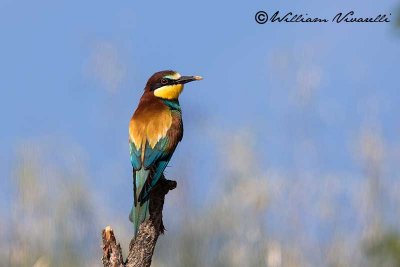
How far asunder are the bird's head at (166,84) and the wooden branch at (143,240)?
491 millimetres

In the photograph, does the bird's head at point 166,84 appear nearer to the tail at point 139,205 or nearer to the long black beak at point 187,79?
the long black beak at point 187,79

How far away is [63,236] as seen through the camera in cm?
470

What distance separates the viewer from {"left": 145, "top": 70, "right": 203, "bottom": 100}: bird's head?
13.7 feet

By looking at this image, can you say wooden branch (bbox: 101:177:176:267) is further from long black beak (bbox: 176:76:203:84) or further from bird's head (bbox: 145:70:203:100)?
long black beak (bbox: 176:76:203:84)

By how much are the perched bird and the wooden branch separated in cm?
4

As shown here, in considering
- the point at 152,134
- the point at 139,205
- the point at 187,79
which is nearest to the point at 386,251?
the point at 187,79

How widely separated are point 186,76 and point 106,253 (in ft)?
4.01

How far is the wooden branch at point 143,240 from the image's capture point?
3.31 m

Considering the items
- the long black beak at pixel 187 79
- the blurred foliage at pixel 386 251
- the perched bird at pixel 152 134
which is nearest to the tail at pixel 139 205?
the perched bird at pixel 152 134

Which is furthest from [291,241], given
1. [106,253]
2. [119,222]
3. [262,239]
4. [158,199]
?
[106,253]

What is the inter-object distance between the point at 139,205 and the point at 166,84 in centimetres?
77

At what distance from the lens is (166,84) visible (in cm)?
421

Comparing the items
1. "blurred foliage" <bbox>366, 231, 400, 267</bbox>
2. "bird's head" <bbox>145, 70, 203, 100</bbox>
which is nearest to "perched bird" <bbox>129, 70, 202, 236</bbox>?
"bird's head" <bbox>145, 70, 203, 100</bbox>

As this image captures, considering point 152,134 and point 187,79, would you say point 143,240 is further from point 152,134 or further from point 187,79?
point 187,79
